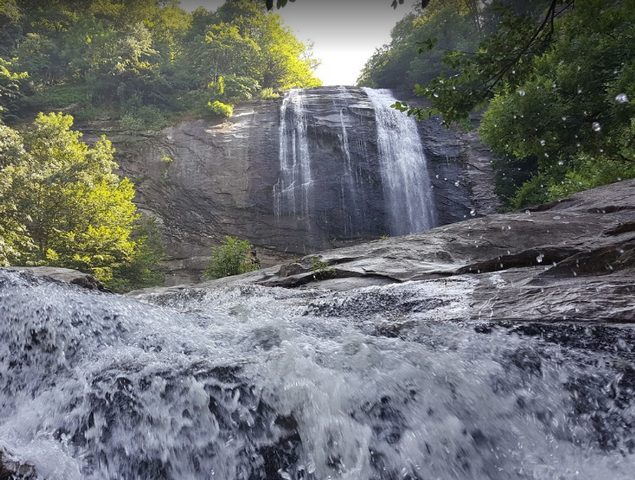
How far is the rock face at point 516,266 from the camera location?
3.41m

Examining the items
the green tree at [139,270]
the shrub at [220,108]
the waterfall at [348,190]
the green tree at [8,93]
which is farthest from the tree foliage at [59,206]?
the waterfall at [348,190]

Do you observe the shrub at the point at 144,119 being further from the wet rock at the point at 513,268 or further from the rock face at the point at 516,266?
the wet rock at the point at 513,268

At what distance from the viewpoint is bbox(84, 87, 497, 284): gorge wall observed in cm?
2033

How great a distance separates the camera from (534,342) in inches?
119

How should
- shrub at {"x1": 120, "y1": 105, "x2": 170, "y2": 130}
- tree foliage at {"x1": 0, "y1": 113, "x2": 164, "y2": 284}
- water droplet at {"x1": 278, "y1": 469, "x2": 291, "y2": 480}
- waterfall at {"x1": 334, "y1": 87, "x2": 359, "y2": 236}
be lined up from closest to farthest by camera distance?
water droplet at {"x1": 278, "y1": 469, "x2": 291, "y2": 480}, tree foliage at {"x1": 0, "y1": 113, "x2": 164, "y2": 284}, waterfall at {"x1": 334, "y1": 87, "x2": 359, "y2": 236}, shrub at {"x1": 120, "y1": 105, "x2": 170, "y2": 130}

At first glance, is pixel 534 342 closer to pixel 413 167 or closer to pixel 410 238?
pixel 410 238

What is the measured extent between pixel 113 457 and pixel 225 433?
629 mm

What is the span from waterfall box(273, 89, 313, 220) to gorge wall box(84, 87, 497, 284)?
0.17 ft

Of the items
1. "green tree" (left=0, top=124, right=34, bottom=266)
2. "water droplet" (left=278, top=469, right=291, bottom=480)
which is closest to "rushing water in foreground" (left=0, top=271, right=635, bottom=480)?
"water droplet" (left=278, top=469, right=291, bottom=480)

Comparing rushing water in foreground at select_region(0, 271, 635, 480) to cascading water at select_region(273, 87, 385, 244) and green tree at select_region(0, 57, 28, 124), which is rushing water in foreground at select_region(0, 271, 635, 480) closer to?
cascading water at select_region(273, 87, 385, 244)

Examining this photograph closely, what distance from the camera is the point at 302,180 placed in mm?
20969

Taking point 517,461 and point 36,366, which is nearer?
point 517,461

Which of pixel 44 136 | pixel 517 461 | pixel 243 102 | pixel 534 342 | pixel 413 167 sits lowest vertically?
pixel 517 461

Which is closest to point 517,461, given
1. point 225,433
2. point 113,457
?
point 225,433
